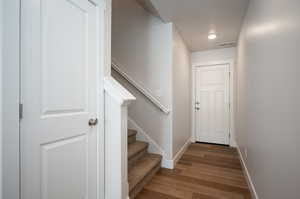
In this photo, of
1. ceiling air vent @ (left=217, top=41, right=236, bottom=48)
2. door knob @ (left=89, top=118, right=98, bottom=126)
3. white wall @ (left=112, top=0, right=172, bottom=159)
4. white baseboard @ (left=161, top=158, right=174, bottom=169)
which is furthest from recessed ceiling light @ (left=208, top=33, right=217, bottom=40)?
Result: door knob @ (left=89, top=118, right=98, bottom=126)

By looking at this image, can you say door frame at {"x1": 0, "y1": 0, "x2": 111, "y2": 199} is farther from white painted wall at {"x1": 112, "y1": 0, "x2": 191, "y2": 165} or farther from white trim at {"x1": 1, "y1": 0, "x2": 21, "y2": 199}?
white painted wall at {"x1": 112, "y1": 0, "x2": 191, "y2": 165}

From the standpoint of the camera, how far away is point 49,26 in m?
0.97

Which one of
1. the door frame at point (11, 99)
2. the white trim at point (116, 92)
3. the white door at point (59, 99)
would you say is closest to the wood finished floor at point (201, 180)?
the white door at point (59, 99)

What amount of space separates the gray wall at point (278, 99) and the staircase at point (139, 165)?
1.22 metres

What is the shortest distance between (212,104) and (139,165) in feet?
8.28

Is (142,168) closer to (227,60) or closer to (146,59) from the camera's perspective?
(146,59)

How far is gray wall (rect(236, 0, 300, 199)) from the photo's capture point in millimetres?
804

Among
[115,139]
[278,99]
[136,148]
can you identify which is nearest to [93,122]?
[115,139]

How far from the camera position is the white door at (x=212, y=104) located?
3.60 meters

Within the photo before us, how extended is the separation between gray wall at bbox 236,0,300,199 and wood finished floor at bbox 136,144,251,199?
0.49 meters

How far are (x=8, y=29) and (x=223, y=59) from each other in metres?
3.80

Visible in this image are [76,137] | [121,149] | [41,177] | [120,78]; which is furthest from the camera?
[120,78]

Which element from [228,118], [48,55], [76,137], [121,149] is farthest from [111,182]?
[228,118]

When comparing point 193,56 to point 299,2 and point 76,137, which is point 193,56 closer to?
point 299,2
